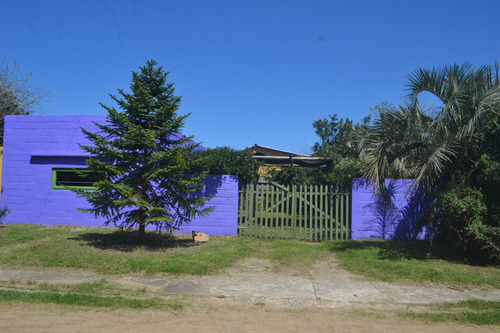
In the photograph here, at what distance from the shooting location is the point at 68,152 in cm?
1292

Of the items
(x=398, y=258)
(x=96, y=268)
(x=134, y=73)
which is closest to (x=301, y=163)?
(x=398, y=258)

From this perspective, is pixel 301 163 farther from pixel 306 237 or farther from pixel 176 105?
pixel 176 105

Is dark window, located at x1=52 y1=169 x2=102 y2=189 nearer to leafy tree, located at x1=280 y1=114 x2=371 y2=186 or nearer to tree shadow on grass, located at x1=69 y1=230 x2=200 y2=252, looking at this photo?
tree shadow on grass, located at x1=69 y1=230 x2=200 y2=252

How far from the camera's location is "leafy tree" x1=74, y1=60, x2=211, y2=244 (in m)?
9.34

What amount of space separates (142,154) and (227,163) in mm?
3035

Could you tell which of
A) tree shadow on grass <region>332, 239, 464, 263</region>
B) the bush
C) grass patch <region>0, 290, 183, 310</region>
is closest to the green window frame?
grass patch <region>0, 290, 183, 310</region>

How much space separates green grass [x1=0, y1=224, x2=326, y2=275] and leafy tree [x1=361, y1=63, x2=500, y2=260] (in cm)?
326

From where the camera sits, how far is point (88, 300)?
6.06m

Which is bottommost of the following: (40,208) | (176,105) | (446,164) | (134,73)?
(40,208)

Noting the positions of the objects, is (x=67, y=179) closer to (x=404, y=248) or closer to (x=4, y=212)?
(x=4, y=212)

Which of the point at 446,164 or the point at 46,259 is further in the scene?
the point at 446,164

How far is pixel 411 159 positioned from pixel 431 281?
362 cm

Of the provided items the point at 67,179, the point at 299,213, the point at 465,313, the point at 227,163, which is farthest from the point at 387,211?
the point at 67,179

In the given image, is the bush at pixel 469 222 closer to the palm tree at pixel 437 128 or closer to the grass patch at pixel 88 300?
the palm tree at pixel 437 128
